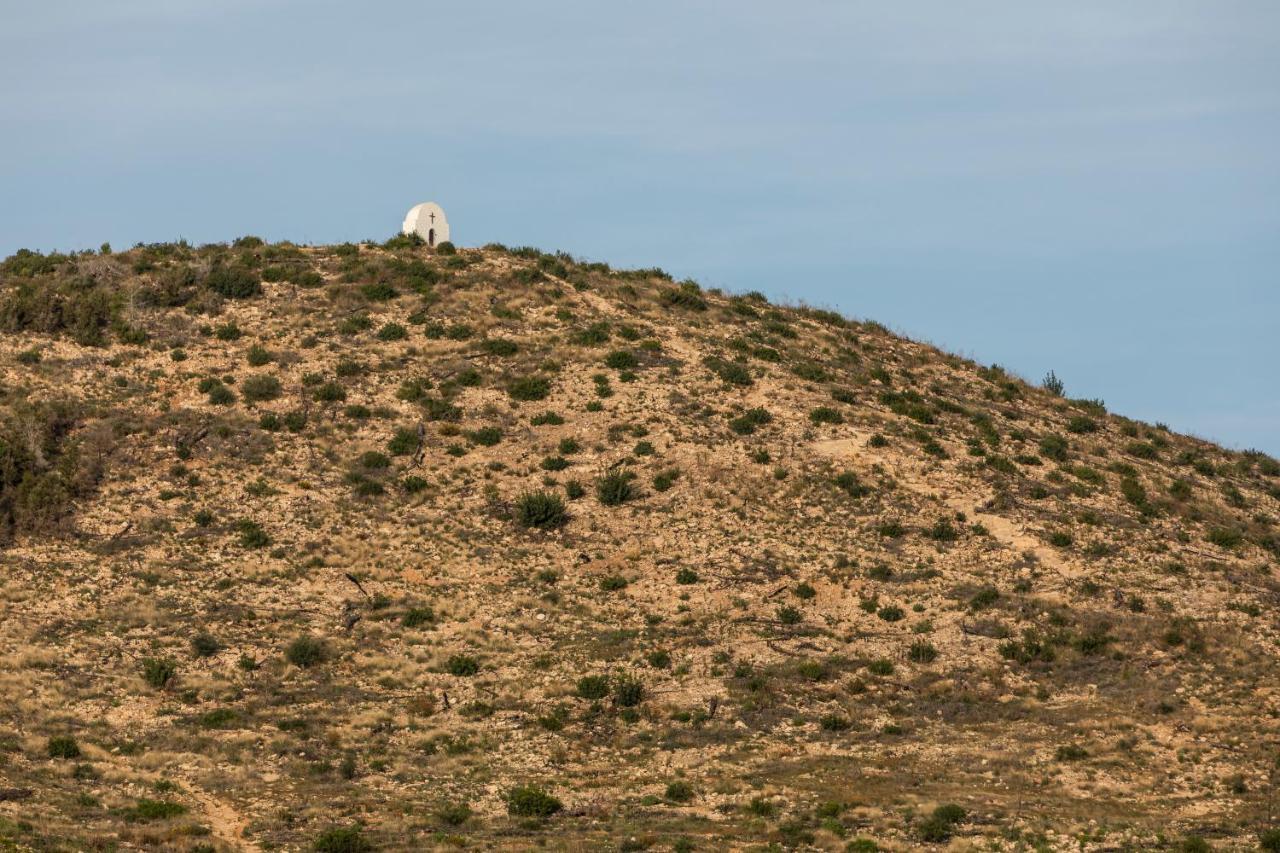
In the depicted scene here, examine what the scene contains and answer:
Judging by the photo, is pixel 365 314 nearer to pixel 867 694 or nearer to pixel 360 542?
pixel 360 542

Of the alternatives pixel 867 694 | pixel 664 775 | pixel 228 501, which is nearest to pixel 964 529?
pixel 867 694

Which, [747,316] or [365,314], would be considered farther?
[747,316]

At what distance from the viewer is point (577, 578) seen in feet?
192

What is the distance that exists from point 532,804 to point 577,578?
600 inches

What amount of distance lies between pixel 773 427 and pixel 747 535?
7883 mm

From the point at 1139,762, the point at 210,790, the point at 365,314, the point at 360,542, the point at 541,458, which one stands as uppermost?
the point at 365,314

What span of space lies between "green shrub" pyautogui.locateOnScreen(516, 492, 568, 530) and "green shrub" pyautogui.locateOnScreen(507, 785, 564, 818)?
1758 centimetres

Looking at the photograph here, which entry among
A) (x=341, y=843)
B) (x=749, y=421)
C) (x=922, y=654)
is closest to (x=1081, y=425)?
(x=749, y=421)

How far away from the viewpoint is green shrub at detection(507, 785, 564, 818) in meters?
43.7

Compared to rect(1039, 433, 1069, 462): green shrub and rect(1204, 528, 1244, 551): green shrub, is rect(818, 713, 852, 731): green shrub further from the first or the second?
rect(1039, 433, 1069, 462): green shrub

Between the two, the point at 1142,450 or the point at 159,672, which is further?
the point at 1142,450

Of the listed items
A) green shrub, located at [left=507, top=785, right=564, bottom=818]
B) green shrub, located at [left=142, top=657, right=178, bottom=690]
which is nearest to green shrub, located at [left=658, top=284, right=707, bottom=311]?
green shrub, located at [left=142, top=657, right=178, bottom=690]

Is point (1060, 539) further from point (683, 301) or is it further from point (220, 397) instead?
point (220, 397)

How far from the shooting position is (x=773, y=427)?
67.1m
